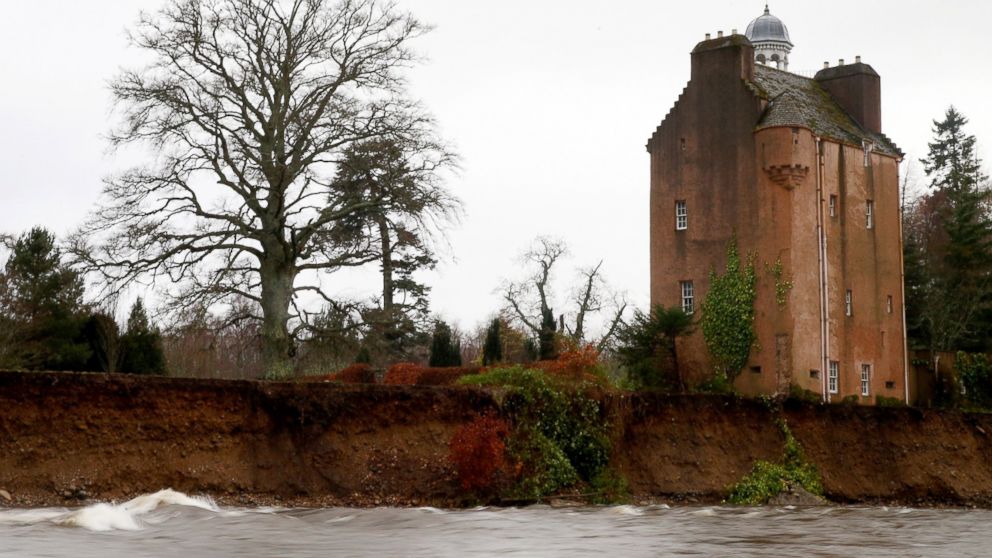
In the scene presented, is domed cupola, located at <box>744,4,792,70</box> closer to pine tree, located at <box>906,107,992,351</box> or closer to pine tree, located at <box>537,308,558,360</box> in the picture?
pine tree, located at <box>906,107,992,351</box>

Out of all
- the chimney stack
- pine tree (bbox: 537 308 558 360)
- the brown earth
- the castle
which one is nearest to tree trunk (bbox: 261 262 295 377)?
the brown earth

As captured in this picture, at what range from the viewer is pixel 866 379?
58500mm

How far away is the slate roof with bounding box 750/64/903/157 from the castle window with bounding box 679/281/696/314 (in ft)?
23.5

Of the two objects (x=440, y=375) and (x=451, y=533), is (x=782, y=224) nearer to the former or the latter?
(x=440, y=375)

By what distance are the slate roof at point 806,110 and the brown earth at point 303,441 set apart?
623 inches

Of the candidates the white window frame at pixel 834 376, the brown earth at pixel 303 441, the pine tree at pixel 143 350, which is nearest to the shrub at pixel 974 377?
the white window frame at pixel 834 376

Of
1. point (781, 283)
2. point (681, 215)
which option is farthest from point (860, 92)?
point (781, 283)

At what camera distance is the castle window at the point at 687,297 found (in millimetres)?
56906

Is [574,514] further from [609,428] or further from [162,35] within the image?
Result: [162,35]

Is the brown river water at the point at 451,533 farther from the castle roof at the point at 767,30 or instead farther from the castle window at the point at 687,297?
the castle roof at the point at 767,30

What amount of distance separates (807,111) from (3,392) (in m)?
39.0

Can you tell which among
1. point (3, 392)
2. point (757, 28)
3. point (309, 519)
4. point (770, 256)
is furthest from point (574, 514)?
point (757, 28)

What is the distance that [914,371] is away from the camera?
6288cm

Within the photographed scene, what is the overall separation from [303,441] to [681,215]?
28129 mm
